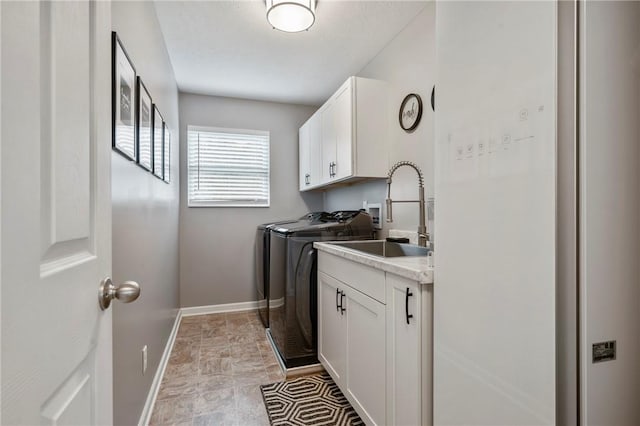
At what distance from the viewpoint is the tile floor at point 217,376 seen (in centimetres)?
181

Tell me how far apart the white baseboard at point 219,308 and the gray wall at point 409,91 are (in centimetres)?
206

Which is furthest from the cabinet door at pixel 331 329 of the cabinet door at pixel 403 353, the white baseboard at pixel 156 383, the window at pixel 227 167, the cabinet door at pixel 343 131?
the window at pixel 227 167

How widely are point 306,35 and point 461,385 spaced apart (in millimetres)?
2449

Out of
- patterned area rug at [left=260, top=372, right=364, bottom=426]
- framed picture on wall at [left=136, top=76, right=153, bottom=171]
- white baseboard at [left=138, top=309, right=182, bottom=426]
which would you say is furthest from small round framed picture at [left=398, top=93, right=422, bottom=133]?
white baseboard at [left=138, top=309, right=182, bottom=426]

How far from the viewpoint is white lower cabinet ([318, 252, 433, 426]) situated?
119 cm

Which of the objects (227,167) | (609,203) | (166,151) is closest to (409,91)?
(609,203)

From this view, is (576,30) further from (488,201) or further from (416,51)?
(416,51)

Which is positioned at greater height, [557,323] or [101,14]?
[101,14]

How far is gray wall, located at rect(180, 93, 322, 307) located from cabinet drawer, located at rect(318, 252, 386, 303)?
1924 mm

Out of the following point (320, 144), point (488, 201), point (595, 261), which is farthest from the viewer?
point (320, 144)

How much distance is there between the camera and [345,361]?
1.82 metres

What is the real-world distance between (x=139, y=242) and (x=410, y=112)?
6.40 feet

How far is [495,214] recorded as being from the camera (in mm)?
888

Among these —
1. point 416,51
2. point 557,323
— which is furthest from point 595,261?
point 416,51
